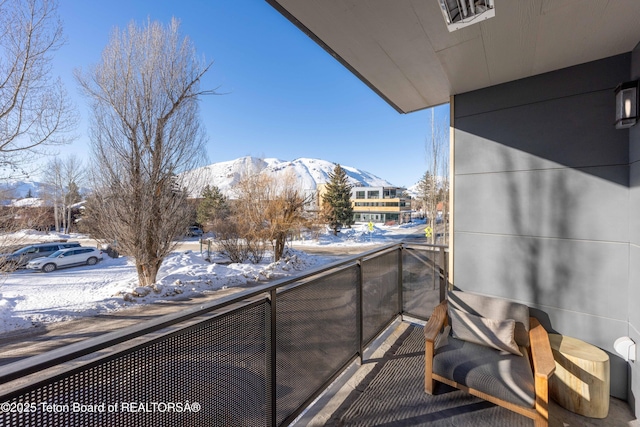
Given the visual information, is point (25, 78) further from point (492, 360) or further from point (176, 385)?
point (492, 360)

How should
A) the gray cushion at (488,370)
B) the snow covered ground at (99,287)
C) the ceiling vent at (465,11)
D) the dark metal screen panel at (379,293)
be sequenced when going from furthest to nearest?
the snow covered ground at (99,287)
the dark metal screen panel at (379,293)
the gray cushion at (488,370)
the ceiling vent at (465,11)

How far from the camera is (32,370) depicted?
689mm

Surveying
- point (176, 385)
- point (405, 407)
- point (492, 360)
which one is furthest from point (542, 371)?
point (176, 385)

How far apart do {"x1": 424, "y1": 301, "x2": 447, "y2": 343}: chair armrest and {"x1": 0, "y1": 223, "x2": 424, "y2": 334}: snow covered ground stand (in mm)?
7170

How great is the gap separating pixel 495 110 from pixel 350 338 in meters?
2.65

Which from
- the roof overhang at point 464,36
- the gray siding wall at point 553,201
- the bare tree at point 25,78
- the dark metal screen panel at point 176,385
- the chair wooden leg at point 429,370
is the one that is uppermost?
the bare tree at point 25,78

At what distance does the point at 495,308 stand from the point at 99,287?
1078 cm

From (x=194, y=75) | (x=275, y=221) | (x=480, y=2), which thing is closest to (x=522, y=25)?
(x=480, y=2)

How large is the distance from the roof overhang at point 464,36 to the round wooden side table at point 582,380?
230 centimetres

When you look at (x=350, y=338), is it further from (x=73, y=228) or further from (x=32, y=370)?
(x=73, y=228)

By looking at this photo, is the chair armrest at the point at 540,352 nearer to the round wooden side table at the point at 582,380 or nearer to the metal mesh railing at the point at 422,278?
the round wooden side table at the point at 582,380

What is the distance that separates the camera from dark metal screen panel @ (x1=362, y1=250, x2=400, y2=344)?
260 cm

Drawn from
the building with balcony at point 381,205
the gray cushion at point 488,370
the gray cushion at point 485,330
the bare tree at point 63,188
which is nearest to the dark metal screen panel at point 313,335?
the gray cushion at point 488,370

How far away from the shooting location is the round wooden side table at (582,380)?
1.82 metres
